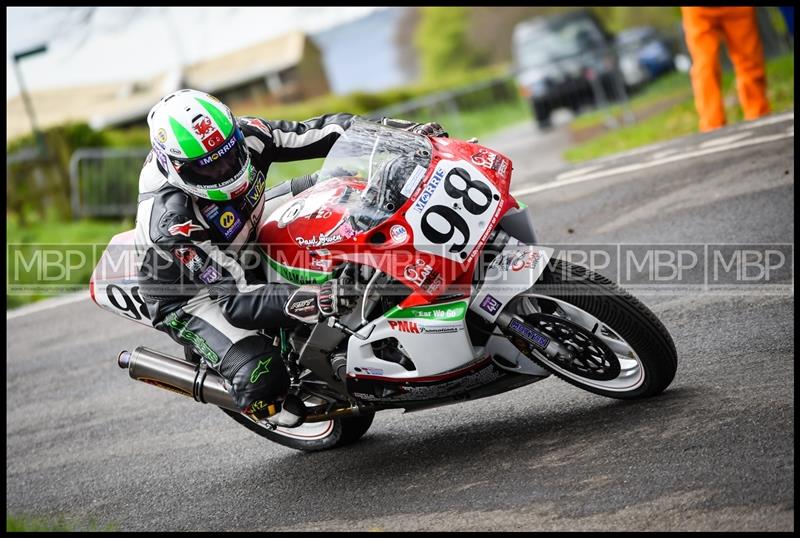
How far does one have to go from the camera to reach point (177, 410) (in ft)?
22.4

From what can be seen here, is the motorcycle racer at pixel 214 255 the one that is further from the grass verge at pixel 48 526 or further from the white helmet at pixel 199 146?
the grass verge at pixel 48 526

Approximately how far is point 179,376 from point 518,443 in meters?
1.82

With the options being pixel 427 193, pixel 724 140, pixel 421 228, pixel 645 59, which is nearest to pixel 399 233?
pixel 421 228

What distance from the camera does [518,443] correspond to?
4879 millimetres

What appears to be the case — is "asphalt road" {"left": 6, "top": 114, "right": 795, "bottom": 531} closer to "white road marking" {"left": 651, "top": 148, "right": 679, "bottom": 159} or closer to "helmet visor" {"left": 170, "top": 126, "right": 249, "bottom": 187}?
"white road marking" {"left": 651, "top": 148, "right": 679, "bottom": 159}

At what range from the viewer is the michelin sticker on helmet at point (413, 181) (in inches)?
169

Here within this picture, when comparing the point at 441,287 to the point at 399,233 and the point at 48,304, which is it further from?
the point at 48,304

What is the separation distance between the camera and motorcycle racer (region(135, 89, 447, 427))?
15.2ft

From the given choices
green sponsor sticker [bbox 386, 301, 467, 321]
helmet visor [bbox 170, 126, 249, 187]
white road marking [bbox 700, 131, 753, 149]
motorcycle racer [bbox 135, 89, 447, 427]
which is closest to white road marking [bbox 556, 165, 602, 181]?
white road marking [bbox 700, 131, 753, 149]

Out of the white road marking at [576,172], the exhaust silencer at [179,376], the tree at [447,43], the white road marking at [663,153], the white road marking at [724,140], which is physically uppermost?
the exhaust silencer at [179,376]

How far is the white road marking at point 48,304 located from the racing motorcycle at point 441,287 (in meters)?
6.18

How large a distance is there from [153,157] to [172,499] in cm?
193

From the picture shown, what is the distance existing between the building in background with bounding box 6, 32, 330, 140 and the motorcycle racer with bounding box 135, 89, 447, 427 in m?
45.5

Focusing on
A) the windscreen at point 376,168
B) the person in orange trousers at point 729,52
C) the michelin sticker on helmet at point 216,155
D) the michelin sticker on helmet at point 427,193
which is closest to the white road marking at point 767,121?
the person in orange trousers at point 729,52
